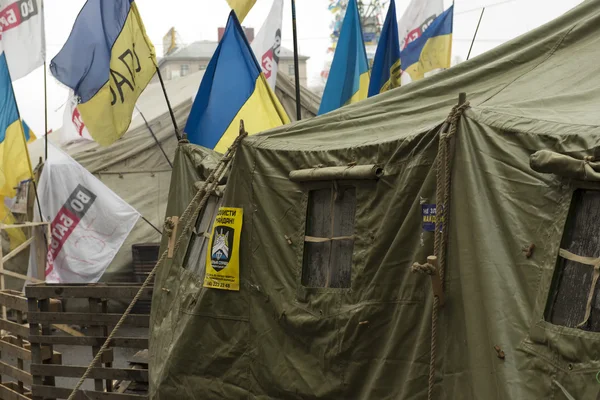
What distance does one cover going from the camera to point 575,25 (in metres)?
5.40

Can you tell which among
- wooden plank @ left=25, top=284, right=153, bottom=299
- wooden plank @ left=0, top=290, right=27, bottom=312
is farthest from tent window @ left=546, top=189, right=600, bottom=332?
wooden plank @ left=0, top=290, right=27, bottom=312

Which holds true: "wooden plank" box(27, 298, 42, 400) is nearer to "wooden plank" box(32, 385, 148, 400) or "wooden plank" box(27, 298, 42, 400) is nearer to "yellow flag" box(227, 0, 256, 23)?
"wooden plank" box(32, 385, 148, 400)

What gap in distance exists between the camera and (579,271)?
3.88 m

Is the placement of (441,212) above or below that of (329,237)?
above

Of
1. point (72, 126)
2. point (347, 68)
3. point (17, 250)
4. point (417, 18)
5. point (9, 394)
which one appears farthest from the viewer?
point (72, 126)

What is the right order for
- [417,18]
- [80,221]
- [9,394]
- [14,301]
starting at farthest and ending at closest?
[417,18]
[80,221]
[9,394]
[14,301]

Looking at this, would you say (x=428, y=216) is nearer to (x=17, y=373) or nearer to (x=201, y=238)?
(x=201, y=238)

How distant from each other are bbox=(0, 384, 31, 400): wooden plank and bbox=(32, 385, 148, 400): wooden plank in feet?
1.70

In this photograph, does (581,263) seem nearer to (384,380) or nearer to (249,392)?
(384,380)

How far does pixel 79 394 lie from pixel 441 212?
491 centimetres

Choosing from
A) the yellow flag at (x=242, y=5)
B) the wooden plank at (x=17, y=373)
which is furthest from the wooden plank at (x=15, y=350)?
the yellow flag at (x=242, y=5)

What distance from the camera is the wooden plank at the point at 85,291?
7965 mm

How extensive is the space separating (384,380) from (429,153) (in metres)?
1.44

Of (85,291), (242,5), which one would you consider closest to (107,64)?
(242,5)
